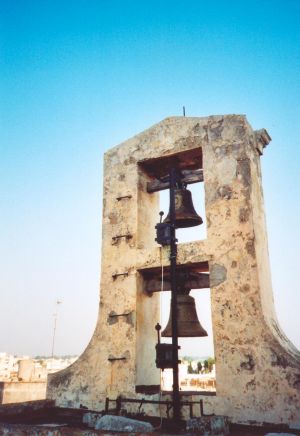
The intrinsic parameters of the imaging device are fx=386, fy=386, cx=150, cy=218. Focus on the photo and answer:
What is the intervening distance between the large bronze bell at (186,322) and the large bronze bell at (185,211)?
111 centimetres

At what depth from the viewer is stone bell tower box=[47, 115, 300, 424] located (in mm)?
4699

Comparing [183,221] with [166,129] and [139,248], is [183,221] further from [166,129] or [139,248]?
[166,129]

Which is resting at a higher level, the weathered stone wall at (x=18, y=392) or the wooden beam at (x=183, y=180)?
the wooden beam at (x=183, y=180)

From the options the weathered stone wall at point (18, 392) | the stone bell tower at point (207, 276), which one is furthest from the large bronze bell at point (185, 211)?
the weathered stone wall at point (18, 392)

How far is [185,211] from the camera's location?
5703 millimetres

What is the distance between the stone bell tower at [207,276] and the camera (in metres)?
4.70

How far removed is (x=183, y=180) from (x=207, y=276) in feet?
5.19

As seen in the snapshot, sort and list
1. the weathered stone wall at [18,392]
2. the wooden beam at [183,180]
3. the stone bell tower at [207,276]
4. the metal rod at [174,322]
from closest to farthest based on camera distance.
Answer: the metal rod at [174,322]
the stone bell tower at [207,276]
the wooden beam at [183,180]
the weathered stone wall at [18,392]

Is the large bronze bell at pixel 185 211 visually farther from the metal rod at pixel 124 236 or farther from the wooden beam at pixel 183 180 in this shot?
the metal rod at pixel 124 236

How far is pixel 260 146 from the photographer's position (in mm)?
6215

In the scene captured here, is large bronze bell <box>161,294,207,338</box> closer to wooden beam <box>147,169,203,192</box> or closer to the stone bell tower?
the stone bell tower

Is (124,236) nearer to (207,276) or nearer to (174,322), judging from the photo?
(207,276)

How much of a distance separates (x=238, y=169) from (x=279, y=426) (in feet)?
10.9

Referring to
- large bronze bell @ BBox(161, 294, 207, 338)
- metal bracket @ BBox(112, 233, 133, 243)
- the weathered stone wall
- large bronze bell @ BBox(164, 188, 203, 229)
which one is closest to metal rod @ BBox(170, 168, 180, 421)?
large bronze bell @ BBox(164, 188, 203, 229)
